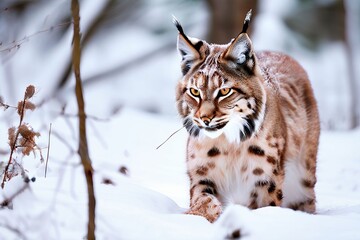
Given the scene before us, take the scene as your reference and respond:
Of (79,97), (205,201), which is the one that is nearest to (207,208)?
(205,201)

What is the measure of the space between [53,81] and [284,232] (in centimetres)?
920

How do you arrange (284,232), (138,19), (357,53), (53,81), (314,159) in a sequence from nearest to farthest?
(284,232), (314,159), (53,81), (138,19), (357,53)

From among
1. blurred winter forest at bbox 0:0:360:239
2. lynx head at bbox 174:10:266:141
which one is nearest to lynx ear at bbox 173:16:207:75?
lynx head at bbox 174:10:266:141

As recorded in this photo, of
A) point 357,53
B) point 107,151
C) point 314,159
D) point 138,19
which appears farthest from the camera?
point 357,53

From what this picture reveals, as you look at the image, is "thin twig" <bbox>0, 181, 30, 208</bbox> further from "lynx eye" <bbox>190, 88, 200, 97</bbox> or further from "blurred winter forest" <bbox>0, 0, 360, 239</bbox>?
"lynx eye" <bbox>190, 88, 200, 97</bbox>

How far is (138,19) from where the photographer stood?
60.5 ft

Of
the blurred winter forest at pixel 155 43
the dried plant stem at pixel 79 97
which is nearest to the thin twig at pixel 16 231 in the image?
the dried plant stem at pixel 79 97

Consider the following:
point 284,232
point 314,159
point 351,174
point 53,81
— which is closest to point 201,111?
point 284,232

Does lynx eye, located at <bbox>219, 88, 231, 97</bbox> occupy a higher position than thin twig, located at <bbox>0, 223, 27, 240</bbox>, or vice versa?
lynx eye, located at <bbox>219, 88, 231, 97</bbox>

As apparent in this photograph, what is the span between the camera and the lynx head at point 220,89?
4691 mm

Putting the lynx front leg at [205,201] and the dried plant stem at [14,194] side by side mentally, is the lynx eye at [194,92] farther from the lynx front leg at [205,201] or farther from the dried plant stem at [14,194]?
the dried plant stem at [14,194]

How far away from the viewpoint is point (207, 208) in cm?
473

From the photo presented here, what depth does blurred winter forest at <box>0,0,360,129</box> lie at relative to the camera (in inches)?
488

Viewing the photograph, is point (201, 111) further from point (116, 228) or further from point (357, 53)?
point (357, 53)
